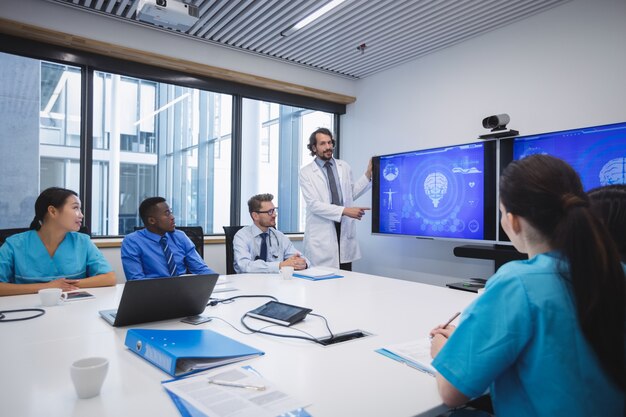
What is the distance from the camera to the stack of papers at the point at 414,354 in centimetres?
110

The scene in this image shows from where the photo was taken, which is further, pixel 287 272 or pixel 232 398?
pixel 287 272

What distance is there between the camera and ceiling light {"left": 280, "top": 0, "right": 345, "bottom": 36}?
3171 mm

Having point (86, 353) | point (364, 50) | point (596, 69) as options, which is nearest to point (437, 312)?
point (86, 353)

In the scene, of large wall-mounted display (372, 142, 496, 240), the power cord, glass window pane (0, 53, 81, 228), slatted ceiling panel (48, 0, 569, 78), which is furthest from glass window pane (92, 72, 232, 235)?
the power cord

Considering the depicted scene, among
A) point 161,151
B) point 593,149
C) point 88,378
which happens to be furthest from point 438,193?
point 88,378

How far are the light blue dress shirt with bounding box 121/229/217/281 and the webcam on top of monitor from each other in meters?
2.37

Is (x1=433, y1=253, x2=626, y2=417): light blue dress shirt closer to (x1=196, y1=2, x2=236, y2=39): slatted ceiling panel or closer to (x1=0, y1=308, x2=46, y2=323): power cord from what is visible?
(x1=0, y1=308, x2=46, y2=323): power cord

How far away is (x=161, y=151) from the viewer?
13.7 ft

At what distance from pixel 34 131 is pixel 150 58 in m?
1.13

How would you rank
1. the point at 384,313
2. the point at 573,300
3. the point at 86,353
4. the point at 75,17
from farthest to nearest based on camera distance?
the point at 75,17
the point at 384,313
the point at 86,353
the point at 573,300

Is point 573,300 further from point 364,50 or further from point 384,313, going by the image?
point 364,50

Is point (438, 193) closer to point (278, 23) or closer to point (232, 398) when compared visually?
point (278, 23)

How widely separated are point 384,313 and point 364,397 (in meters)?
0.76

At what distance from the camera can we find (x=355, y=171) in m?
5.09
